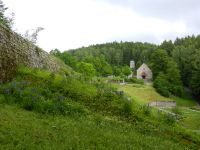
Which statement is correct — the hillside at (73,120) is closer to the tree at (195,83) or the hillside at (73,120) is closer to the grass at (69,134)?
the grass at (69,134)

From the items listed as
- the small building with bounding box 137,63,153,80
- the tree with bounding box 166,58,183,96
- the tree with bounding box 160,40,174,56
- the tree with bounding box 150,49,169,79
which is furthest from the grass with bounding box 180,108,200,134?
the tree with bounding box 160,40,174,56

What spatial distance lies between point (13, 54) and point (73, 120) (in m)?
5.83

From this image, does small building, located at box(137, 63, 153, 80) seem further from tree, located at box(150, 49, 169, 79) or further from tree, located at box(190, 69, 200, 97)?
tree, located at box(190, 69, 200, 97)

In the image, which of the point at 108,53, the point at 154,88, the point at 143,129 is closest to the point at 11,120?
the point at 143,129

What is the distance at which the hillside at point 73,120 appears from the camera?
712 cm

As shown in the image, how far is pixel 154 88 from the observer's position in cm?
7000

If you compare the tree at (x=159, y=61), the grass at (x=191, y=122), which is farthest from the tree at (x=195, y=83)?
the grass at (x=191, y=122)

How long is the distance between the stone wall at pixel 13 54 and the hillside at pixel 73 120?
47 centimetres

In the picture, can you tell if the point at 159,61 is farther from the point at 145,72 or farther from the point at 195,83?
the point at 145,72

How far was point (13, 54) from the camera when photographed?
13844 mm

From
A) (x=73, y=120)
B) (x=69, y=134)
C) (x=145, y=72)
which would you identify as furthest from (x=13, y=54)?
(x=145, y=72)

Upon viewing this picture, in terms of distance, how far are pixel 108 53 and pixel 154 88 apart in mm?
67831

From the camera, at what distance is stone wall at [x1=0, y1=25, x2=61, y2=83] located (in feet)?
41.7

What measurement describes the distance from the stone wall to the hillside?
0.47 metres
